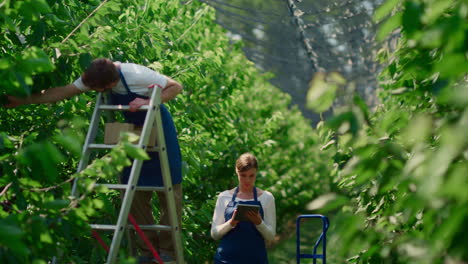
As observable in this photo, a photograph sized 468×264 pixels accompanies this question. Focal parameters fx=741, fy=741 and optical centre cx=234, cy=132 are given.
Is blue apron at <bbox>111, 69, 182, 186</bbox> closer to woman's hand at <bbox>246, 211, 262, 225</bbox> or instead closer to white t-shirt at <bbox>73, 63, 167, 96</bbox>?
white t-shirt at <bbox>73, 63, 167, 96</bbox>

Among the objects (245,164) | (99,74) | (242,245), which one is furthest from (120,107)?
(242,245)

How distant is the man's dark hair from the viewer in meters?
4.58

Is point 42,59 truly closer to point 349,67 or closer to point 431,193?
point 431,193

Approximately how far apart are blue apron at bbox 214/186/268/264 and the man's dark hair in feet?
4.38

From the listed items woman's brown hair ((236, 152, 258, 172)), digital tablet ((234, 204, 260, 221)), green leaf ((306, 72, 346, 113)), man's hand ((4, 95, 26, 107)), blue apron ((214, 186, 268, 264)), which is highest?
green leaf ((306, 72, 346, 113))

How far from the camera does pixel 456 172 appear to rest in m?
2.03

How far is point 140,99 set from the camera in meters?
4.69

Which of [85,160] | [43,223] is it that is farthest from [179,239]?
[43,223]

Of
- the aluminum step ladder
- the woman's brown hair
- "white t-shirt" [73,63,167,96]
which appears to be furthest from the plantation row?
the woman's brown hair

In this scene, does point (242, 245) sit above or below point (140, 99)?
below

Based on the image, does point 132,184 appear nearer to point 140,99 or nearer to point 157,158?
point 140,99

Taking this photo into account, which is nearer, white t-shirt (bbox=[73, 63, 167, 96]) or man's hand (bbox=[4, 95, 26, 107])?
man's hand (bbox=[4, 95, 26, 107])

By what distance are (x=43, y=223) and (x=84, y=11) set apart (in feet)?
10.6

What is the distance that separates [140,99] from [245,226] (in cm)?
127
